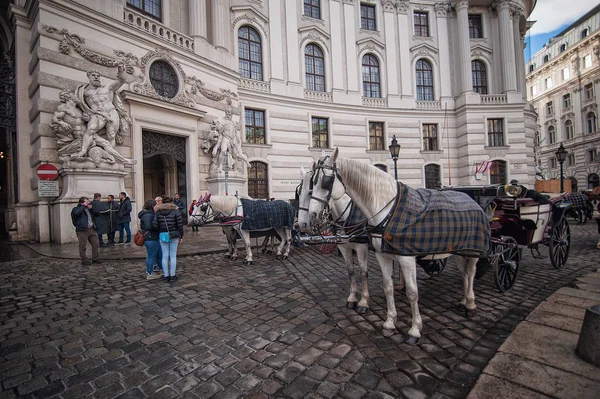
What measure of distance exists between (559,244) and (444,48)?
950 inches

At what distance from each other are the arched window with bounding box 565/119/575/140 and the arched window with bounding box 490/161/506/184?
3358 cm

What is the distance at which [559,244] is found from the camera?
5680mm

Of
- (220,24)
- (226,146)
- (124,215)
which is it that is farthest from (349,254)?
(220,24)

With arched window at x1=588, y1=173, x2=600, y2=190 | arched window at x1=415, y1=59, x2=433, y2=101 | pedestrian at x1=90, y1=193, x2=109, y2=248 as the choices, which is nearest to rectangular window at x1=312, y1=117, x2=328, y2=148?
arched window at x1=415, y1=59, x2=433, y2=101

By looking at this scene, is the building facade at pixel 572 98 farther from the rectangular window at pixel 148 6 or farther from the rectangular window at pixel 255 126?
the rectangular window at pixel 148 6

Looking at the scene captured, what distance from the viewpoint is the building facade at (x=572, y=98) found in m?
38.9

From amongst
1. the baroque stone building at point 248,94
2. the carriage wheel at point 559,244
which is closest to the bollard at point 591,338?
the carriage wheel at point 559,244

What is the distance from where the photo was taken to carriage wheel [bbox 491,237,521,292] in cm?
430

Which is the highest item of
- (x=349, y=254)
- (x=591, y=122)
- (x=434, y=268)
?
(x=591, y=122)

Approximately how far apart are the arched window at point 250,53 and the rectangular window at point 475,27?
763 inches

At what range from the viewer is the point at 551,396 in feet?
6.73

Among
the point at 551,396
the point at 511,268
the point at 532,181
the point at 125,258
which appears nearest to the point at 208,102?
the point at 125,258

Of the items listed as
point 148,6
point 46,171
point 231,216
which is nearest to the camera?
point 231,216

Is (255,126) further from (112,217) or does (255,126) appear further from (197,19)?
(112,217)
